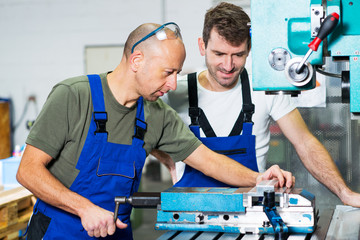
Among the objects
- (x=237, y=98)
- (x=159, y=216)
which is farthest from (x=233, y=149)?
(x=159, y=216)

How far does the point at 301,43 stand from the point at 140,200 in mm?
637

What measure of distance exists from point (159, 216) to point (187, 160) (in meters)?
0.46

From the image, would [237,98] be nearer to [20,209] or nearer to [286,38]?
[286,38]

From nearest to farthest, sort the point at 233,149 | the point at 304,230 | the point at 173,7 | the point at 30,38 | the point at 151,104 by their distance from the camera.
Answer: the point at 304,230 < the point at 151,104 < the point at 233,149 < the point at 173,7 < the point at 30,38

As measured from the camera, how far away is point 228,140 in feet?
6.66

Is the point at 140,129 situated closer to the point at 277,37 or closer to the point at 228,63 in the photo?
the point at 228,63

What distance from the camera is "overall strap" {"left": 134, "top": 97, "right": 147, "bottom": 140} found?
5.63ft

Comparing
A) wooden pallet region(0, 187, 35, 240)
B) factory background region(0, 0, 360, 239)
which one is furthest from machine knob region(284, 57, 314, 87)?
factory background region(0, 0, 360, 239)

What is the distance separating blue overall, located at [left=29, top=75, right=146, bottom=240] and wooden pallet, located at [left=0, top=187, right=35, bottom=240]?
0.97 metres

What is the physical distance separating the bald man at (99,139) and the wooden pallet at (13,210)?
3.09 feet

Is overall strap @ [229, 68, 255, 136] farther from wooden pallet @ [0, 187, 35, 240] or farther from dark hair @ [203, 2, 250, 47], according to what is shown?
wooden pallet @ [0, 187, 35, 240]

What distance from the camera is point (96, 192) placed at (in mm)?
1611

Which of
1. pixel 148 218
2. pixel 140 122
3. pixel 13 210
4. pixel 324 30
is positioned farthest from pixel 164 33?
pixel 148 218

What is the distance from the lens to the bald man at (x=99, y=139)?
1.53 metres
